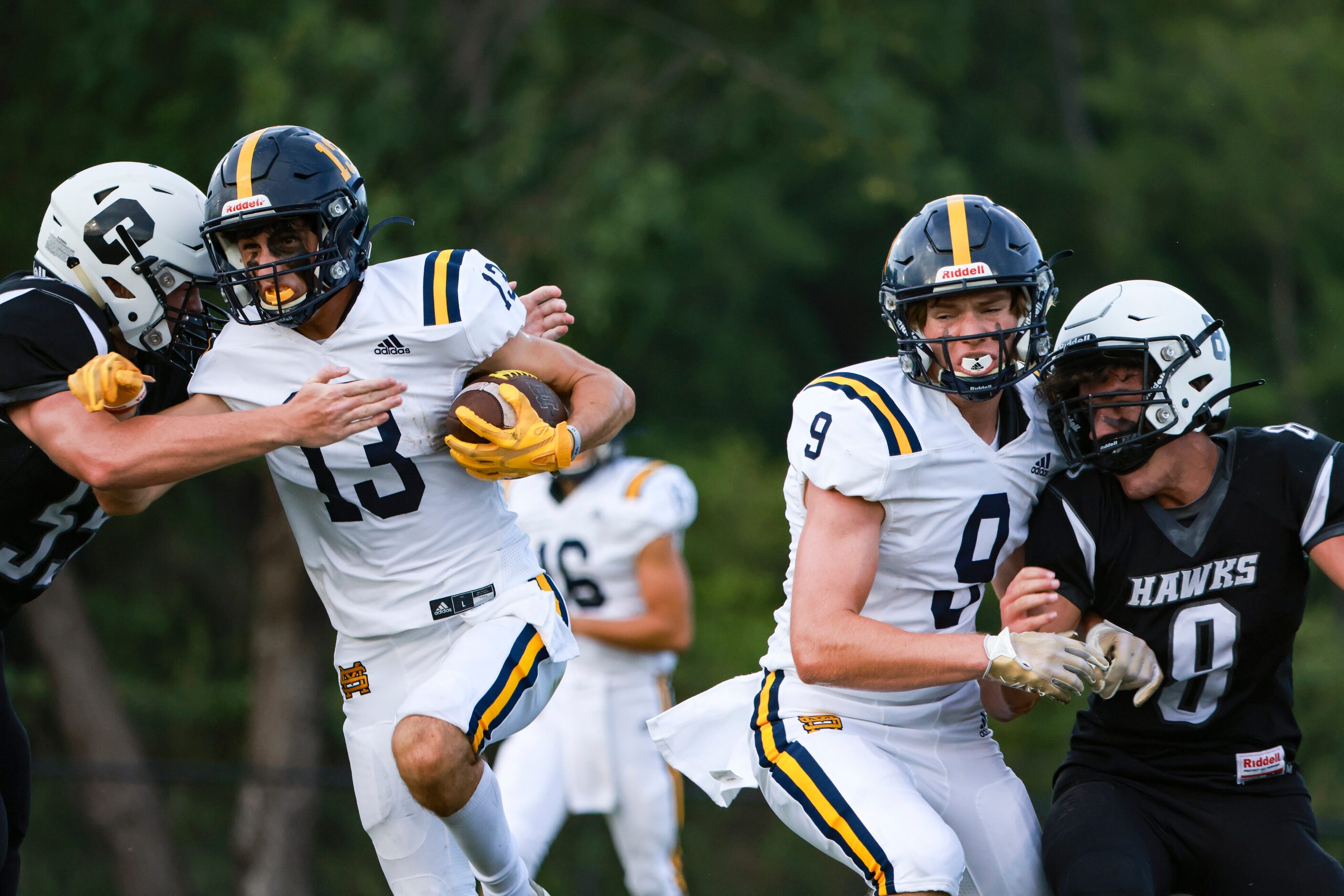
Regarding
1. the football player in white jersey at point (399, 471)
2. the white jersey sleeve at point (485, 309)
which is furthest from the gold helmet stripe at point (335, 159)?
the white jersey sleeve at point (485, 309)

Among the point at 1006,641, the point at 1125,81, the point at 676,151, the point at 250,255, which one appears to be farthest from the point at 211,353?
the point at 1125,81

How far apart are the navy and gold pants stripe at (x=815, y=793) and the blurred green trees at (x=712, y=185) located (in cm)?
563

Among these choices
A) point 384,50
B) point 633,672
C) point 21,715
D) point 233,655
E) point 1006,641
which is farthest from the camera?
point 233,655

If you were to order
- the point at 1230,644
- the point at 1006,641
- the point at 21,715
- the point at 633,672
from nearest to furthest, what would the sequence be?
1. the point at 1006,641
2. the point at 1230,644
3. the point at 633,672
4. the point at 21,715

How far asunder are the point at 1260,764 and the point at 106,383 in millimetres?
2979

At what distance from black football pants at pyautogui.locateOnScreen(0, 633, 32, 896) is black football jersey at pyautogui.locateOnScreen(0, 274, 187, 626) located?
0.25 metres

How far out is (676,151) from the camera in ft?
47.8

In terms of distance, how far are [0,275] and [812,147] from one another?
6.71m

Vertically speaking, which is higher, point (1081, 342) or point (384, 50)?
point (384, 50)

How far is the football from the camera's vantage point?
3.84 metres

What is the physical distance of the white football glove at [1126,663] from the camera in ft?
11.6

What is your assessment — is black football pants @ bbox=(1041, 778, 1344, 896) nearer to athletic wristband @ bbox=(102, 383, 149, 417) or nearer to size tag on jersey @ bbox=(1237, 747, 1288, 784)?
size tag on jersey @ bbox=(1237, 747, 1288, 784)

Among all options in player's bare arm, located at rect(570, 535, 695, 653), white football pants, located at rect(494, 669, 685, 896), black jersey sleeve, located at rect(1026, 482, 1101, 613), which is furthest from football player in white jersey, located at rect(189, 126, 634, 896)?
player's bare arm, located at rect(570, 535, 695, 653)

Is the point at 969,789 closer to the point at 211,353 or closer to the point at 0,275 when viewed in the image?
the point at 211,353
